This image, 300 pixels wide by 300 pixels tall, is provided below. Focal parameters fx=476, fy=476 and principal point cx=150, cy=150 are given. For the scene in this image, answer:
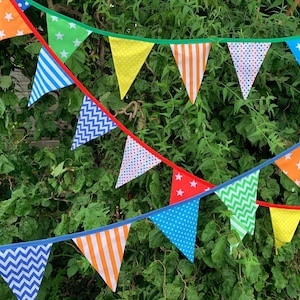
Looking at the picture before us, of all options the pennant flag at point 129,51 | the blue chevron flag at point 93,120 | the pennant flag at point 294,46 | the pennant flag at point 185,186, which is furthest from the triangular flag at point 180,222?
the pennant flag at point 294,46

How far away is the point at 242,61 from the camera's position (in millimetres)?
1771

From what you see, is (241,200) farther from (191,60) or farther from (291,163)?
(191,60)

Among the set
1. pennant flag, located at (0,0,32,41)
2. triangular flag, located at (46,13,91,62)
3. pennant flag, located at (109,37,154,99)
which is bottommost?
pennant flag, located at (109,37,154,99)

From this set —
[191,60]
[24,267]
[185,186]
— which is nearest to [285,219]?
[185,186]

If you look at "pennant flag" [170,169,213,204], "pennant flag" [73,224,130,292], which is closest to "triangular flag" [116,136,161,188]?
"pennant flag" [170,169,213,204]

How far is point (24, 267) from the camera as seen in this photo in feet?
4.42

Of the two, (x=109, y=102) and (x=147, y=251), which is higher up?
(x=109, y=102)

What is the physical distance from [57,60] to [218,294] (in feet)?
3.70

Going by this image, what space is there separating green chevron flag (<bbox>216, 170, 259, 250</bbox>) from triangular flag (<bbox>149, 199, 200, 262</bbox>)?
0.37 ft

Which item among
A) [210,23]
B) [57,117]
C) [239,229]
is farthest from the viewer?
[57,117]

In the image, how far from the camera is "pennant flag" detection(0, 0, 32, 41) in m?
1.54

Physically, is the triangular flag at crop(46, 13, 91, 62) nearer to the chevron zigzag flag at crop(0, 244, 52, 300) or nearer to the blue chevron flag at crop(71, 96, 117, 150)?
the blue chevron flag at crop(71, 96, 117, 150)

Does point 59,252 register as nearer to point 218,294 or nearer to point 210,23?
point 218,294

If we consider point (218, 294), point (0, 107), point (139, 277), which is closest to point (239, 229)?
point (218, 294)
